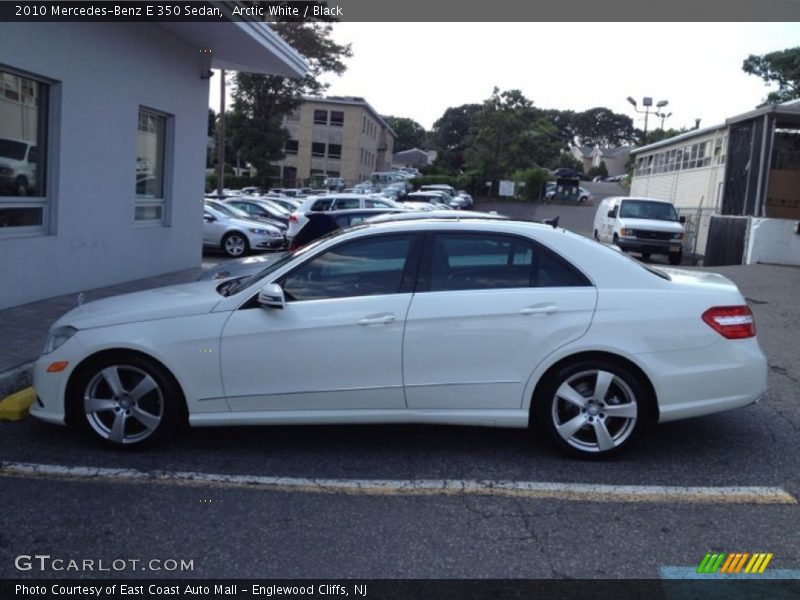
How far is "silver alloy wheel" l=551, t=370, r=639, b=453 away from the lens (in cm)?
500

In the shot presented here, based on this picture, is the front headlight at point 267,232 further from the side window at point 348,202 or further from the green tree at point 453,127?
the green tree at point 453,127

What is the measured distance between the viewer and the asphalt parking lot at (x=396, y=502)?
151 inches

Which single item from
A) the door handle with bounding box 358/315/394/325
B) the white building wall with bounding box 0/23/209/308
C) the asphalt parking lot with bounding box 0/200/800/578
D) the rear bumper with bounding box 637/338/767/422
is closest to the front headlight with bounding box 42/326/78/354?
the asphalt parking lot with bounding box 0/200/800/578

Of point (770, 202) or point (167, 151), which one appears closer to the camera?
point (167, 151)

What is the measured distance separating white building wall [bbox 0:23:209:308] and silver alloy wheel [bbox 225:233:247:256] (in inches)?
222

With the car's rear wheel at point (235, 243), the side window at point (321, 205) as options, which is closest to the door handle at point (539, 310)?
the car's rear wheel at point (235, 243)

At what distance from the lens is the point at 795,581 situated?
365cm

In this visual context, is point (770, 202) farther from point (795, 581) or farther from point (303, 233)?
point (795, 581)

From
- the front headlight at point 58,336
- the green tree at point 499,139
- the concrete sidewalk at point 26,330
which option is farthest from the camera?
the green tree at point 499,139

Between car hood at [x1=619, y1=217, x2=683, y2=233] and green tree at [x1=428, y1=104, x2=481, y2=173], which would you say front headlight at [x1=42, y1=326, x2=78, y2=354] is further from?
green tree at [x1=428, y1=104, x2=481, y2=173]

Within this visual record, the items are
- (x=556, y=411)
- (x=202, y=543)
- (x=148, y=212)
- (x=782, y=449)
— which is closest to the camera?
(x=202, y=543)

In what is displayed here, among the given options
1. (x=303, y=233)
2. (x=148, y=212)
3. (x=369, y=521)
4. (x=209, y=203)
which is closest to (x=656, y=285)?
(x=369, y=521)

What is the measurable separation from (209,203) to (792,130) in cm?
1711

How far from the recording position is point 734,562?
3.84 m
